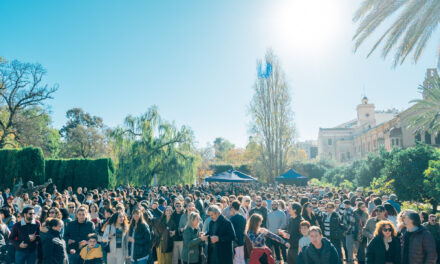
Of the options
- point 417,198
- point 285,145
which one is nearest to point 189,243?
point 417,198

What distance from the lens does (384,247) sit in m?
5.21

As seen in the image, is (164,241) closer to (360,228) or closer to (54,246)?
(54,246)

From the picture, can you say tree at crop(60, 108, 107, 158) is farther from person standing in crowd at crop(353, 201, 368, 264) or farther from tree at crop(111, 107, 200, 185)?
person standing in crowd at crop(353, 201, 368, 264)

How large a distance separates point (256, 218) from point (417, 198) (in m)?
13.5

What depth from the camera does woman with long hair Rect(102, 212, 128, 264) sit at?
21.7ft

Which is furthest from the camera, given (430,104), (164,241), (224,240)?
(430,104)

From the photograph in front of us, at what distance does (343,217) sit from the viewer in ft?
29.1

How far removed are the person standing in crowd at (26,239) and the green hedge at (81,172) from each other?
22255 millimetres

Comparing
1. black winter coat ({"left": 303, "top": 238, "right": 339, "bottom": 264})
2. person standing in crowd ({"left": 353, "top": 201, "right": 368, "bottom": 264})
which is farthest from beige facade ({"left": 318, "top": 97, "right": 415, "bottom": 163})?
black winter coat ({"left": 303, "top": 238, "right": 339, "bottom": 264})

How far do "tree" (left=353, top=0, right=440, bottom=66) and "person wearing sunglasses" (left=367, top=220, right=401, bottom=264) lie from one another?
7.91 metres

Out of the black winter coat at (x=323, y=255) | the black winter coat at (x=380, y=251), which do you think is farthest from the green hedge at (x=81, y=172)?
the black winter coat at (x=380, y=251)

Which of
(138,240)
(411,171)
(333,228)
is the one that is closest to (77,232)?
(138,240)

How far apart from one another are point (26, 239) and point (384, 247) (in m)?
6.73

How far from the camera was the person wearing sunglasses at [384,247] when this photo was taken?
204 inches
